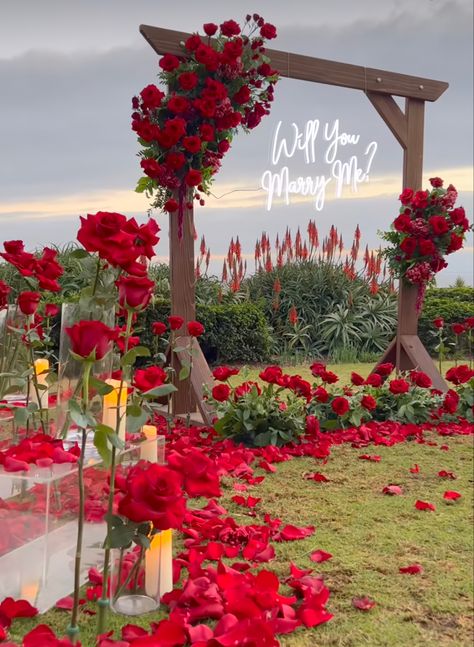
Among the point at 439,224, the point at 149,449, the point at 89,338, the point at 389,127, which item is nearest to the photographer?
the point at 89,338

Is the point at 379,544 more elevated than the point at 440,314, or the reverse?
the point at 440,314

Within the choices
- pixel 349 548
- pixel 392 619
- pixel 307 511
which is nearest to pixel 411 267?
pixel 307 511

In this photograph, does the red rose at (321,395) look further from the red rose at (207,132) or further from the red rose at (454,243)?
the red rose at (454,243)

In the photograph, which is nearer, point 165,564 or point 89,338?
point 89,338

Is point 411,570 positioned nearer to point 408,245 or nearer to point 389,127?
point 408,245

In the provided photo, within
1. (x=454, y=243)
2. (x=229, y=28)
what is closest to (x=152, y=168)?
(x=229, y=28)

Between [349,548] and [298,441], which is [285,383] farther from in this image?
[349,548]

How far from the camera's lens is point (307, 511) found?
3.02 m

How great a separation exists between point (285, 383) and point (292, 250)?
382 centimetres

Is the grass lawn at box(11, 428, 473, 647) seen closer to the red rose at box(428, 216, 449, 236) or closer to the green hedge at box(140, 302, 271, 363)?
the red rose at box(428, 216, 449, 236)

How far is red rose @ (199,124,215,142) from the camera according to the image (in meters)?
4.45

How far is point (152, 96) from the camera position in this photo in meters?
4.43

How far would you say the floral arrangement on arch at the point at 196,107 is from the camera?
445 cm

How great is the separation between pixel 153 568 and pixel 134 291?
2.72 ft
